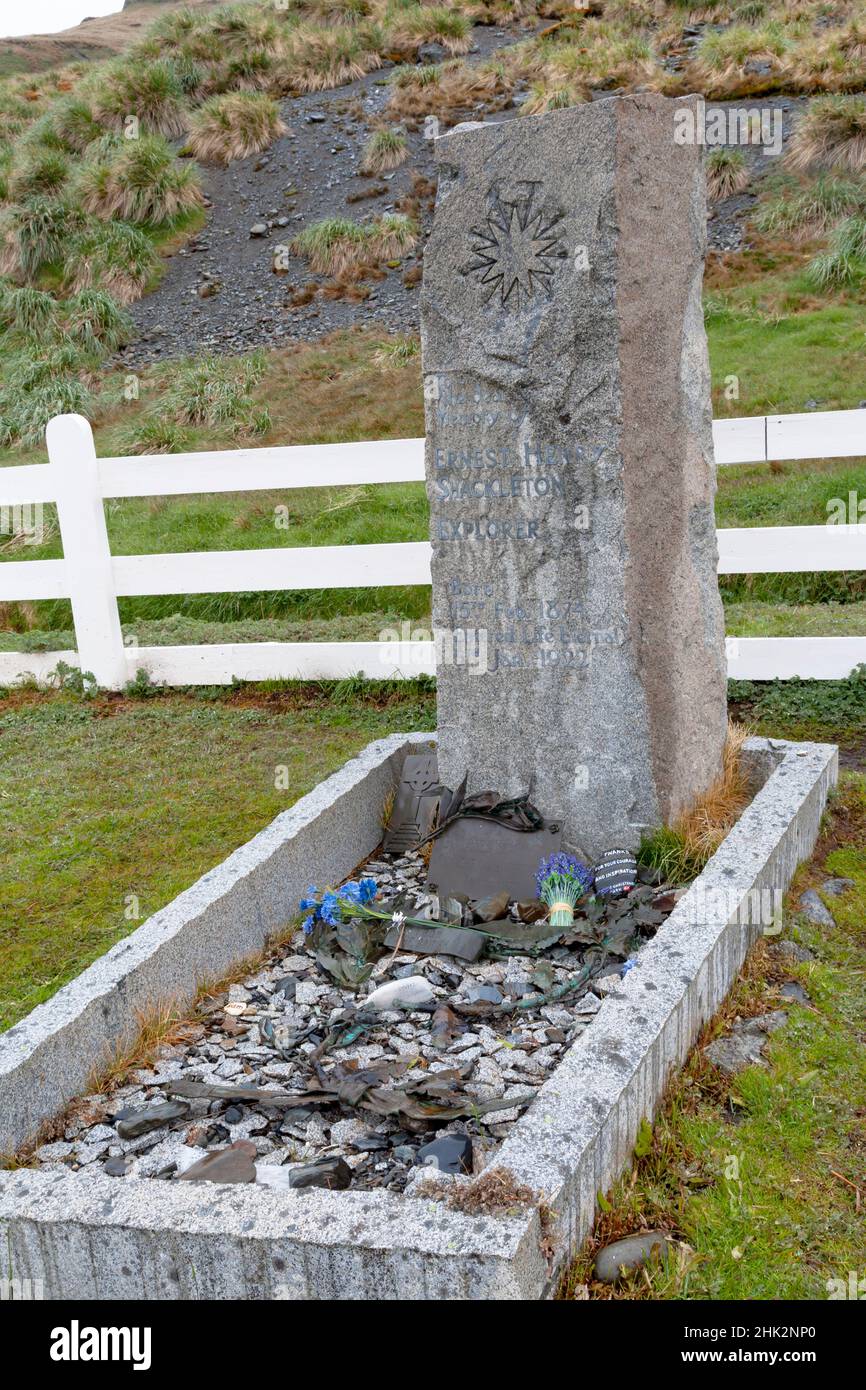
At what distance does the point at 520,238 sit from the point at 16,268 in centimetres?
1481

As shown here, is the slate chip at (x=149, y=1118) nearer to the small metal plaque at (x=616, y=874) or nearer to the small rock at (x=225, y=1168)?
the small rock at (x=225, y=1168)

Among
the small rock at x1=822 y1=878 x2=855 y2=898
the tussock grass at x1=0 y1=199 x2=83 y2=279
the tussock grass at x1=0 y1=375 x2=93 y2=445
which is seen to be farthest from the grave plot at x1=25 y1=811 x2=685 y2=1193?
the tussock grass at x1=0 y1=199 x2=83 y2=279

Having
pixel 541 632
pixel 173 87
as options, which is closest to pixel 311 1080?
pixel 541 632

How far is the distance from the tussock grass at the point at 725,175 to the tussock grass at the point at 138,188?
7.19 m

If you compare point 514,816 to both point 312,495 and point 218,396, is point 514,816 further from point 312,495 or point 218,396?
point 218,396

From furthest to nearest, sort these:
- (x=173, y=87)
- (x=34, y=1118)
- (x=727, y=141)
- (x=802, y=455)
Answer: (x=173, y=87), (x=727, y=141), (x=802, y=455), (x=34, y=1118)

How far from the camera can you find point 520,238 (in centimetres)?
405

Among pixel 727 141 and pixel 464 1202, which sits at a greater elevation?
pixel 727 141

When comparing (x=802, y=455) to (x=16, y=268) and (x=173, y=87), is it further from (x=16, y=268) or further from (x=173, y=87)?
(x=173, y=87)

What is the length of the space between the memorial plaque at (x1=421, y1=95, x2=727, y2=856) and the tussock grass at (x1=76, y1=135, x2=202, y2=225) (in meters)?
Answer: 14.5

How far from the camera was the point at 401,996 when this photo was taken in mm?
3584

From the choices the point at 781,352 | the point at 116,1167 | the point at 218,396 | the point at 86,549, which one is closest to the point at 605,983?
the point at 116,1167

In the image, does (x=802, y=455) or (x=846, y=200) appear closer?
(x=802, y=455)

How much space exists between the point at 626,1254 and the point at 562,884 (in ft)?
5.60
